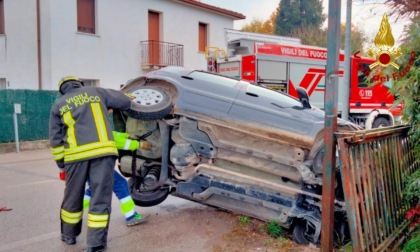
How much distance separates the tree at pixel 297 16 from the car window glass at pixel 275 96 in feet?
130

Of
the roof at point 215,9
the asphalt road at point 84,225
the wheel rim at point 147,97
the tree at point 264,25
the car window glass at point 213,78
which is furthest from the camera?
the tree at point 264,25

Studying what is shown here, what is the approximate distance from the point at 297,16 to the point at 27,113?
3683cm

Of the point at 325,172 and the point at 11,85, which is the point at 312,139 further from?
the point at 11,85

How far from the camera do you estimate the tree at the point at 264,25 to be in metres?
42.6

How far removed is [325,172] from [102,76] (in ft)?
45.2

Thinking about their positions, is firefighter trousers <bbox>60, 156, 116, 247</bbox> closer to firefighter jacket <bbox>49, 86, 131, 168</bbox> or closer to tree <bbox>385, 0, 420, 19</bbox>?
firefighter jacket <bbox>49, 86, 131, 168</bbox>

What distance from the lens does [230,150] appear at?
4.07 meters

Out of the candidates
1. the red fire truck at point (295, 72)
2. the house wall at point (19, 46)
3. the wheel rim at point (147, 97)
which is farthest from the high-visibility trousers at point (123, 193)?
the house wall at point (19, 46)

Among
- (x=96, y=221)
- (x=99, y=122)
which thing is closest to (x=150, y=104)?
(x=99, y=122)

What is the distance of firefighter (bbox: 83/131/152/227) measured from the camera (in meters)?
4.04

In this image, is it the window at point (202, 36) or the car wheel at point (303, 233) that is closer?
the car wheel at point (303, 233)

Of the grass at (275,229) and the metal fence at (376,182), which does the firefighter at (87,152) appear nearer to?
the grass at (275,229)

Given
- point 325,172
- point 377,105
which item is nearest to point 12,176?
point 325,172

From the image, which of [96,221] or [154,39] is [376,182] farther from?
[154,39]
